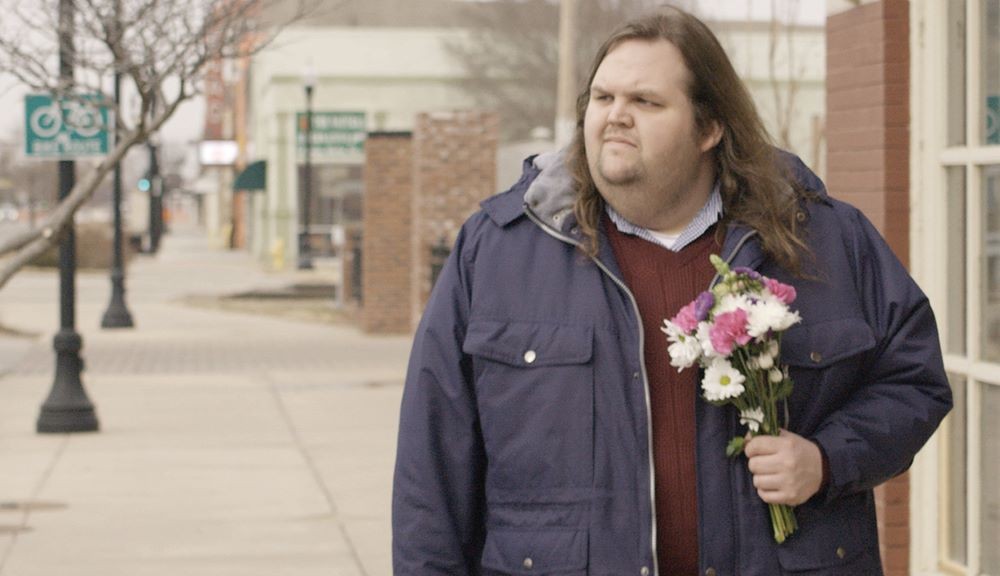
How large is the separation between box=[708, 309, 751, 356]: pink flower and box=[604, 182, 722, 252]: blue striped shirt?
0.29m

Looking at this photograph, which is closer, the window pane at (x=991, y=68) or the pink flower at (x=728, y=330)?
the pink flower at (x=728, y=330)

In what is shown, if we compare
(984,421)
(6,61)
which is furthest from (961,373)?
(6,61)

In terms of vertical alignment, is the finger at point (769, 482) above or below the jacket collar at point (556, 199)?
below

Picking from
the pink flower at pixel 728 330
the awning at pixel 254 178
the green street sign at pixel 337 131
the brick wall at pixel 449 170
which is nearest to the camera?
the pink flower at pixel 728 330

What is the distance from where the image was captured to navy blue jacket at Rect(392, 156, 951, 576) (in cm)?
311

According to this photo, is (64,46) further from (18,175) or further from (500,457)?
(18,175)

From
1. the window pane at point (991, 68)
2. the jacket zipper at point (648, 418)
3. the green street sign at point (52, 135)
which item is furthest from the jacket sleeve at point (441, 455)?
the green street sign at point (52, 135)

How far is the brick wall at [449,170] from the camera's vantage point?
67.1ft

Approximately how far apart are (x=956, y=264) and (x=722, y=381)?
286 cm

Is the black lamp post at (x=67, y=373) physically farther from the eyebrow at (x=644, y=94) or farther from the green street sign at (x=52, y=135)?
the eyebrow at (x=644, y=94)

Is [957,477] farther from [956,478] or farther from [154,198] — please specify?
[154,198]

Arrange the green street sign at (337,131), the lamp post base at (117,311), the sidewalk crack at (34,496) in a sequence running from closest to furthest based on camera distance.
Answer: the sidewalk crack at (34,496), the lamp post base at (117,311), the green street sign at (337,131)

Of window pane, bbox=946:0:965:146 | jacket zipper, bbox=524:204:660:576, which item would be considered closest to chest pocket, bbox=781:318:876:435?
jacket zipper, bbox=524:204:660:576

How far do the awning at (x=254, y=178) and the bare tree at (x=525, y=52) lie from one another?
632 centimetres
